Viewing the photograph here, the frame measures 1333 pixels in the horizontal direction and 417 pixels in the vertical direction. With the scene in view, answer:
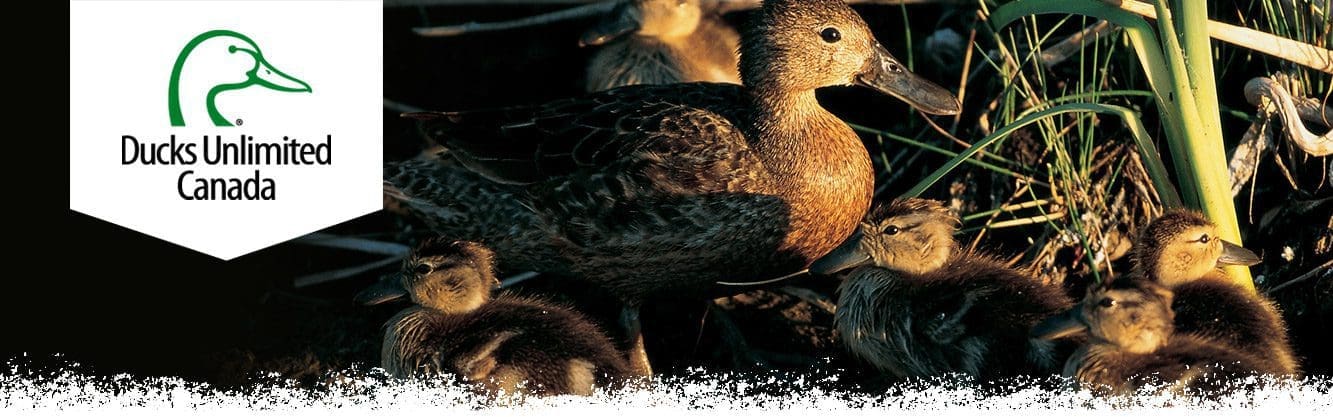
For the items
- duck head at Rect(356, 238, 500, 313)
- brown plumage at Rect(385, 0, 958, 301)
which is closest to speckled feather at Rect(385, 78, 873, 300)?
brown plumage at Rect(385, 0, 958, 301)

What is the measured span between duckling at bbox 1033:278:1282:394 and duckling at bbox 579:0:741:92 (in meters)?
2.87

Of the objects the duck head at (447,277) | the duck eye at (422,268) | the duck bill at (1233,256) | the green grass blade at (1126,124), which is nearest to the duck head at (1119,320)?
the duck bill at (1233,256)

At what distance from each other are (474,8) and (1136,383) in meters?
3.91

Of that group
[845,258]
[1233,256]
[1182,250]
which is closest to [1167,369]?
[1182,250]

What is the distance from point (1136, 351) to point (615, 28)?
123 inches

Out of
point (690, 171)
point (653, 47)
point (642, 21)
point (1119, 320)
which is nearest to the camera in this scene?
point (1119, 320)

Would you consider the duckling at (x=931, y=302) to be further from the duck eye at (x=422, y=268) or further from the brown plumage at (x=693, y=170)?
the duck eye at (x=422, y=268)

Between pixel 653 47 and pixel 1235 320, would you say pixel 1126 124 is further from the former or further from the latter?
pixel 653 47

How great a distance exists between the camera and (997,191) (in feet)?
18.6

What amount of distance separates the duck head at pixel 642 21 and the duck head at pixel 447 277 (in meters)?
2.07

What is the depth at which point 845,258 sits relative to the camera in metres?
4.80

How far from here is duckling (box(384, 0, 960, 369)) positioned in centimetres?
512

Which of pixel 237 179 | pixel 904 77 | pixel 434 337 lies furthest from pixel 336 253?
pixel 904 77

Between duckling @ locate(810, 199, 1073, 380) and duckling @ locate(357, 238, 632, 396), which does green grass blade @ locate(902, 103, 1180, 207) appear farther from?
duckling @ locate(357, 238, 632, 396)
